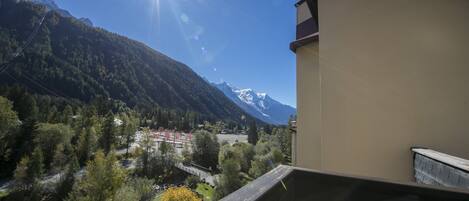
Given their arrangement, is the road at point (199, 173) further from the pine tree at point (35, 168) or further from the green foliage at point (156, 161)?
the pine tree at point (35, 168)

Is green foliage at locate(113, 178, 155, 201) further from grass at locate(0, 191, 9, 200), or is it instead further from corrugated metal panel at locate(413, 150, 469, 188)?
corrugated metal panel at locate(413, 150, 469, 188)

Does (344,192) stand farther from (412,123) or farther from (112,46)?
(112,46)

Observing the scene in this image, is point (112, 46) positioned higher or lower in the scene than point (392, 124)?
higher

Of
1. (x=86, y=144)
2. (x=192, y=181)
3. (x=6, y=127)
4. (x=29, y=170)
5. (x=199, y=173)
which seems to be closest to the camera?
(x=29, y=170)

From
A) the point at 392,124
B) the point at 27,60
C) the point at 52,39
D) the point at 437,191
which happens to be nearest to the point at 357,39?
the point at 392,124

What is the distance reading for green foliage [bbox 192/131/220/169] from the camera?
134 ft

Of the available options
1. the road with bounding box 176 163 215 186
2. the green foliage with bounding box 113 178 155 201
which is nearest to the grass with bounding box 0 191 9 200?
the green foliage with bounding box 113 178 155 201

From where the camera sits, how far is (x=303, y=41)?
450 cm

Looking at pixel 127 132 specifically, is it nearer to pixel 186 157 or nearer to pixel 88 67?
pixel 186 157

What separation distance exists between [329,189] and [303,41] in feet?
12.6

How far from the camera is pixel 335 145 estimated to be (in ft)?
9.68

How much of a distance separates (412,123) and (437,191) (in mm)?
2033

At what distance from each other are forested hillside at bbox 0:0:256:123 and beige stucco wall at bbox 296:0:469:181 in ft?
362

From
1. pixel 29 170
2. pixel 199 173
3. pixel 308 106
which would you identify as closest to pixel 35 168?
pixel 29 170
